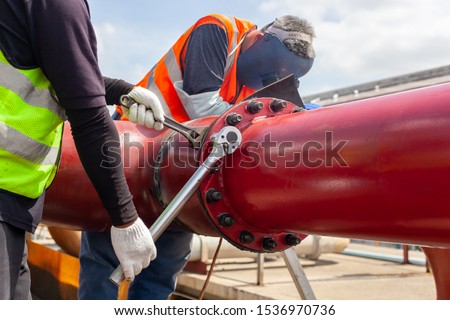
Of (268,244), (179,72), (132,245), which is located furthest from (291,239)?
(179,72)

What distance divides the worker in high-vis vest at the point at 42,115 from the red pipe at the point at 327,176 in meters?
0.27

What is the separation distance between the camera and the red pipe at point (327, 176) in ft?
3.00

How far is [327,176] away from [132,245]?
452 mm

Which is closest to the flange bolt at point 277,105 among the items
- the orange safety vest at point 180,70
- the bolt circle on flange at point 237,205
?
the bolt circle on flange at point 237,205

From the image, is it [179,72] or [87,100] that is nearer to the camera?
Answer: [87,100]

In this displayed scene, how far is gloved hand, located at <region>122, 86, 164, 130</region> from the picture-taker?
137 cm

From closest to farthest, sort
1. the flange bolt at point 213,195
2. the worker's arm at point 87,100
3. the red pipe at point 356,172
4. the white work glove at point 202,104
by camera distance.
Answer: the red pipe at point 356,172 → the worker's arm at point 87,100 → the flange bolt at point 213,195 → the white work glove at point 202,104

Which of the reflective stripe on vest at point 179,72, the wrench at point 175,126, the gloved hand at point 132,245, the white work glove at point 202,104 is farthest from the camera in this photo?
the reflective stripe on vest at point 179,72

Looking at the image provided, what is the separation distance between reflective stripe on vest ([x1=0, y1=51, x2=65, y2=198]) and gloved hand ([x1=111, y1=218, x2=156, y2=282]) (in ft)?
0.64

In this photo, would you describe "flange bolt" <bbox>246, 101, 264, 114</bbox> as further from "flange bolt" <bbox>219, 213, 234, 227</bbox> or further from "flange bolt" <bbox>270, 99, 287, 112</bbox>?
"flange bolt" <bbox>219, 213, 234, 227</bbox>

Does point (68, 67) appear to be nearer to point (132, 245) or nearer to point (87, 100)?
point (87, 100)

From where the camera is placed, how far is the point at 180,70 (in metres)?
2.06

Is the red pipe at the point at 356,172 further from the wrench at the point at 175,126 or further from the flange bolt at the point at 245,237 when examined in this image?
the wrench at the point at 175,126

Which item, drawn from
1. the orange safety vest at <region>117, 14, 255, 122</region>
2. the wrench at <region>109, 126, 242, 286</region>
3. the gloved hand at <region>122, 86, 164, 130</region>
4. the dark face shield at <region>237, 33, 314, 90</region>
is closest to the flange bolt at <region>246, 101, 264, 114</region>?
the wrench at <region>109, 126, 242, 286</region>
